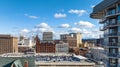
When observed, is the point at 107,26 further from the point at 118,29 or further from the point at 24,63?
the point at 24,63

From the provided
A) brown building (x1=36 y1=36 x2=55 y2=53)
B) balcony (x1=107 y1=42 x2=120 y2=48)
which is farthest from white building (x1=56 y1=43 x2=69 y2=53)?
balcony (x1=107 y1=42 x2=120 y2=48)

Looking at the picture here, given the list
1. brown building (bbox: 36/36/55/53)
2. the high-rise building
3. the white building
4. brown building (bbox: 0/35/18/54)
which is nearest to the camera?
the high-rise building

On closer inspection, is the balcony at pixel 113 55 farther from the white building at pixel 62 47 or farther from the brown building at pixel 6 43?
the brown building at pixel 6 43

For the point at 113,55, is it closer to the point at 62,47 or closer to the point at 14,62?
the point at 14,62

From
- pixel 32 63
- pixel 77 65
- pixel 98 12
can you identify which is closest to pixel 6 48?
pixel 77 65

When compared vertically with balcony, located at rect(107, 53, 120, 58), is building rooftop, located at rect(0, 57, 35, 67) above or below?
below

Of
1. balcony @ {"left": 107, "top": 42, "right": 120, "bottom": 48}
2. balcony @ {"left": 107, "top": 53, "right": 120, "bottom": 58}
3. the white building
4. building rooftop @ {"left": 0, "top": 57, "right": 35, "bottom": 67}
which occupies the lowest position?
the white building

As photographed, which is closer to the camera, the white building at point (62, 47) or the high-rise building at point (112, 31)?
the high-rise building at point (112, 31)

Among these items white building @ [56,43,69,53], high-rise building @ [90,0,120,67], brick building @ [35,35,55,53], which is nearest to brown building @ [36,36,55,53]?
brick building @ [35,35,55,53]

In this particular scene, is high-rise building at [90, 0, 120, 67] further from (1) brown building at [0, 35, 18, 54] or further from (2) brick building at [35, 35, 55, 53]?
(1) brown building at [0, 35, 18, 54]

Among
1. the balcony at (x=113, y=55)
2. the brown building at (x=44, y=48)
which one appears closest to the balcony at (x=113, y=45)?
the balcony at (x=113, y=55)

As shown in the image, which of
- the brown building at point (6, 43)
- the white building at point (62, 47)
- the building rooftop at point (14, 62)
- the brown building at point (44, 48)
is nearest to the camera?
the building rooftop at point (14, 62)

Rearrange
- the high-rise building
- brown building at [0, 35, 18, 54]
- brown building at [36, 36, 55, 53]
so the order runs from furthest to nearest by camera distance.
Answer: brown building at [0, 35, 18, 54] < brown building at [36, 36, 55, 53] < the high-rise building

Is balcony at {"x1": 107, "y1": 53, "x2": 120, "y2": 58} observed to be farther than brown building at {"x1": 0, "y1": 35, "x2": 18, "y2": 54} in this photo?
No
